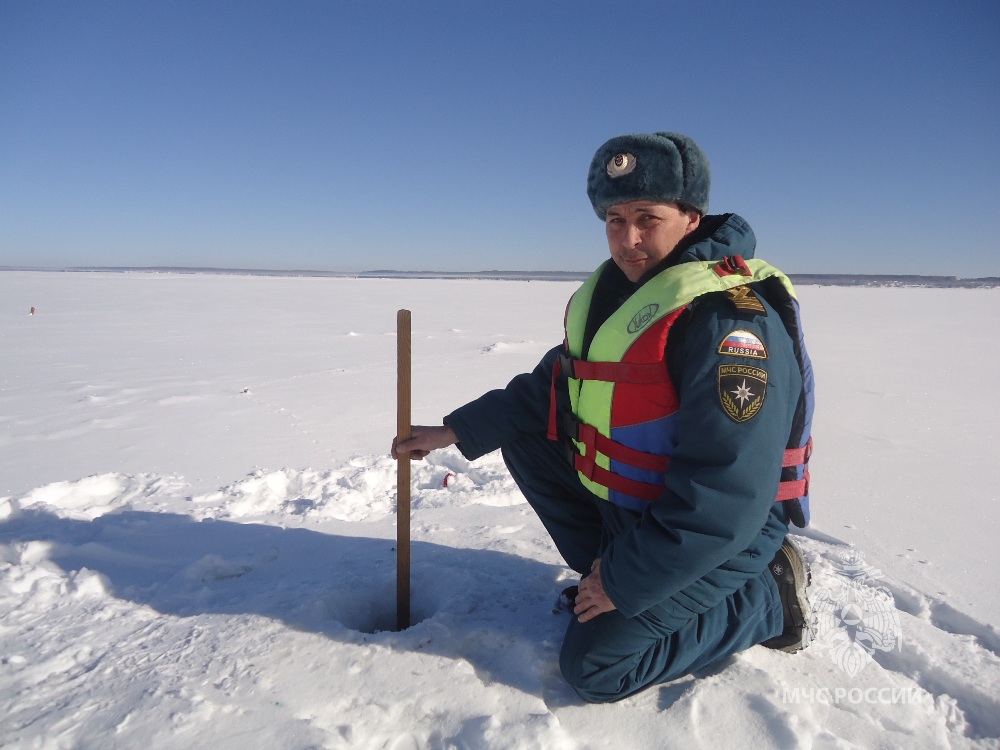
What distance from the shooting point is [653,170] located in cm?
159

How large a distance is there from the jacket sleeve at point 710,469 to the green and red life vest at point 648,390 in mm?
79

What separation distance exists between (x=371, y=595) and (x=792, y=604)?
147cm

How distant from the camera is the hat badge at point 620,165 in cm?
160

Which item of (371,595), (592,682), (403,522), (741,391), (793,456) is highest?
(741,391)

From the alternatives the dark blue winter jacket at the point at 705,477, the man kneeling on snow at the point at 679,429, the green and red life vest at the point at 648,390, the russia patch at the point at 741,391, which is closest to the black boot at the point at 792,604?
the man kneeling on snow at the point at 679,429

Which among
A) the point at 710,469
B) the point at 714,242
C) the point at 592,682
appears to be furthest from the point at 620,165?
the point at 592,682

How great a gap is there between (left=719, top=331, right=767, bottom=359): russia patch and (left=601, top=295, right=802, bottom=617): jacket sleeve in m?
0.01

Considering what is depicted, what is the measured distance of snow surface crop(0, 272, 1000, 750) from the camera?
153 centimetres

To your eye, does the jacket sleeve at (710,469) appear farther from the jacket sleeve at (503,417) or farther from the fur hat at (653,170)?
the jacket sleeve at (503,417)

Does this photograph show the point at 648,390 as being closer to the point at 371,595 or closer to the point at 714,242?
the point at 714,242

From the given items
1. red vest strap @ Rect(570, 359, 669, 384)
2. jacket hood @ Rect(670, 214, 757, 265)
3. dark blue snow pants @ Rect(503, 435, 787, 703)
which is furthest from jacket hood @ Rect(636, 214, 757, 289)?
dark blue snow pants @ Rect(503, 435, 787, 703)

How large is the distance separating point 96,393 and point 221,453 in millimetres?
2419

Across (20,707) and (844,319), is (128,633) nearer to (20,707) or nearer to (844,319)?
(20,707)

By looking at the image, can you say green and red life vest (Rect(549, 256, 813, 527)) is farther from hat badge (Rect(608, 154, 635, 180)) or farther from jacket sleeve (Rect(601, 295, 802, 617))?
hat badge (Rect(608, 154, 635, 180))
